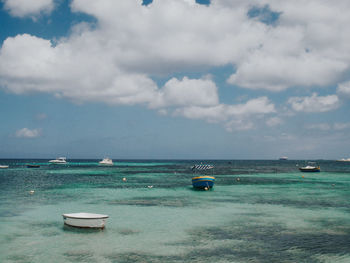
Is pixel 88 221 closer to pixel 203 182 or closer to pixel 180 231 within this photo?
pixel 180 231

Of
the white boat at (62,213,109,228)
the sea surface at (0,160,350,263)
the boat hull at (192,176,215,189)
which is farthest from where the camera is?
the boat hull at (192,176,215,189)

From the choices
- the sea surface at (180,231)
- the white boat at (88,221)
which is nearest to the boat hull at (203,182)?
the sea surface at (180,231)

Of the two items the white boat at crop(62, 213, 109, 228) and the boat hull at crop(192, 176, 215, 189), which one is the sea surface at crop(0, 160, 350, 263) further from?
the boat hull at crop(192, 176, 215, 189)

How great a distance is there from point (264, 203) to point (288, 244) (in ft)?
46.4

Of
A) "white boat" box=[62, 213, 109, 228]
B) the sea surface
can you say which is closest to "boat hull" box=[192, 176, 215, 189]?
the sea surface

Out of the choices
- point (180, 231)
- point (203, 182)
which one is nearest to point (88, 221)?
point (180, 231)

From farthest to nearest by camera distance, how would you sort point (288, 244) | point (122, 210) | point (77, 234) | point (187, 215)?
point (122, 210) < point (187, 215) < point (77, 234) < point (288, 244)

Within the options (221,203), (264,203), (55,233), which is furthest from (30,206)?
(264,203)

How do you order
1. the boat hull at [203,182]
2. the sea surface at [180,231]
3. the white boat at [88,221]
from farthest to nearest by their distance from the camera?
the boat hull at [203,182], the white boat at [88,221], the sea surface at [180,231]

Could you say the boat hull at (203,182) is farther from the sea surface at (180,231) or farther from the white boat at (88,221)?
the white boat at (88,221)

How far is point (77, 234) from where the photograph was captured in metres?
19.5

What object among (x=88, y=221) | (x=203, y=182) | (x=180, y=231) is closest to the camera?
(x=88, y=221)

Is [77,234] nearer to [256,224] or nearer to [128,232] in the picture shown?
[128,232]

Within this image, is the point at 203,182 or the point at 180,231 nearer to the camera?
the point at 180,231
